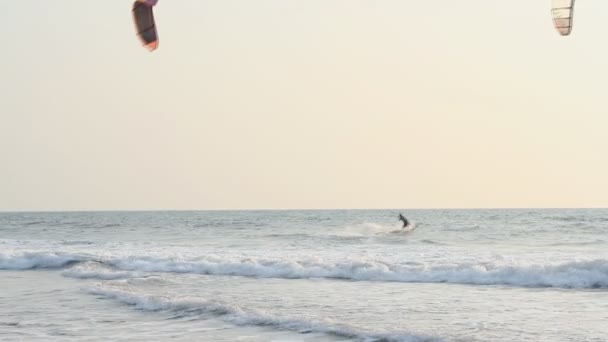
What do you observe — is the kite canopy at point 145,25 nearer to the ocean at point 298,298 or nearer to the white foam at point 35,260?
the ocean at point 298,298

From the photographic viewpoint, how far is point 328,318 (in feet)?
32.6

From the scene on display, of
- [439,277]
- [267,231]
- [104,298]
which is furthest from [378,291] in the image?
[267,231]

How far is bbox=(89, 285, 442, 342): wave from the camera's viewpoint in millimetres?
8656

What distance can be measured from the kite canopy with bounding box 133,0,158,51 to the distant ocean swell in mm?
9243

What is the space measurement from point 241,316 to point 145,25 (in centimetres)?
431

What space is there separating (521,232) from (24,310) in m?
26.5

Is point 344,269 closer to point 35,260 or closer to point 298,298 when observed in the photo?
point 298,298

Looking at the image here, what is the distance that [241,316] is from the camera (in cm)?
1009

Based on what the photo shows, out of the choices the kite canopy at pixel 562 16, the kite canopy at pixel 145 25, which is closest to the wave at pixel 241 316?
the kite canopy at pixel 562 16

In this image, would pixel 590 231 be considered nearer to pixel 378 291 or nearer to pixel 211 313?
pixel 378 291

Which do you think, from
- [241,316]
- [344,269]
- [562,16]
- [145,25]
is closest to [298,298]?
[241,316]

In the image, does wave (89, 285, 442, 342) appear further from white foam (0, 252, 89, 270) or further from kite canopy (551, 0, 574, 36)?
white foam (0, 252, 89, 270)

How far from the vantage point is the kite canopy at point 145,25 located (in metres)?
6.85

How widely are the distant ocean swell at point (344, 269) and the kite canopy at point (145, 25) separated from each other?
9243mm
